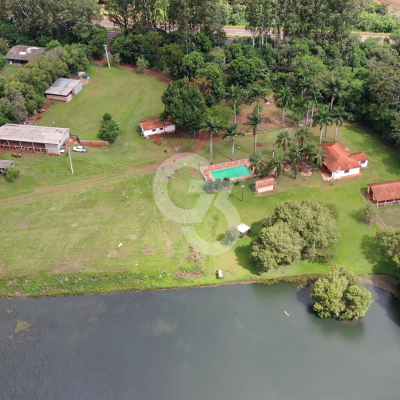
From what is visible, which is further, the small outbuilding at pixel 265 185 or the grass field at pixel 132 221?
the small outbuilding at pixel 265 185

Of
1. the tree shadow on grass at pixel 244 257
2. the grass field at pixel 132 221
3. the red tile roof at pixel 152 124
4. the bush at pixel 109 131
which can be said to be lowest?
the tree shadow on grass at pixel 244 257

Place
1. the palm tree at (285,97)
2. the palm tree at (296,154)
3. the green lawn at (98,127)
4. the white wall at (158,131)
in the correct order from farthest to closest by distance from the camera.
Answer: the white wall at (158,131), the palm tree at (285,97), the green lawn at (98,127), the palm tree at (296,154)

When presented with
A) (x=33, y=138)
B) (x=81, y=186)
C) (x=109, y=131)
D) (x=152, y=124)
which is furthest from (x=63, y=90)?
(x=81, y=186)

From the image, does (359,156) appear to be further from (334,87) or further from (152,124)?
(152,124)

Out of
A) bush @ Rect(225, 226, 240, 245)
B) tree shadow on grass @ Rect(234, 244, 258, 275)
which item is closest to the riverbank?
tree shadow on grass @ Rect(234, 244, 258, 275)

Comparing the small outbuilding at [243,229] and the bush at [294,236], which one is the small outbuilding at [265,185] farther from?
the bush at [294,236]

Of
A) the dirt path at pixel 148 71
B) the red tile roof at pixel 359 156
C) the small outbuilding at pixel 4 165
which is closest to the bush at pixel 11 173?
the small outbuilding at pixel 4 165

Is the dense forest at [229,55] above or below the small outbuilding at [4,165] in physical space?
above

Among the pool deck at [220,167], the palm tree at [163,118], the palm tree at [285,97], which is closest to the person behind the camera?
the pool deck at [220,167]

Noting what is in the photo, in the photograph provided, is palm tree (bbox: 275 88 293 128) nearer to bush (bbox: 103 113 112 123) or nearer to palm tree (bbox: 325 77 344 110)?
palm tree (bbox: 325 77 344 110)
